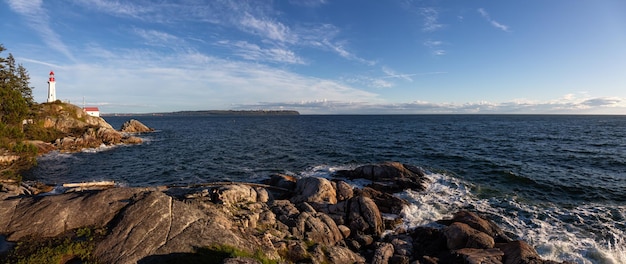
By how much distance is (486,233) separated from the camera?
18.2 m

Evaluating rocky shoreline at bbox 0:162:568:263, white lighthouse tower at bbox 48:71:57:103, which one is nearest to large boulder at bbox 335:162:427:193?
rocky shoreline at bbox 0:162:568:263

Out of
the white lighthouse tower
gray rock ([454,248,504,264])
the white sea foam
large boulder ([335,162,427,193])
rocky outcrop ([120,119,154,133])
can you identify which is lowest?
the white sea foam

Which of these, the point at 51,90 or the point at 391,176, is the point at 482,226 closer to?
the point at 391,176

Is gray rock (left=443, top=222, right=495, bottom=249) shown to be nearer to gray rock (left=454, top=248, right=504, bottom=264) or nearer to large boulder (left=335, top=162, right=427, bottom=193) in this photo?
gray rock (left=454, top=248, right=504, bottom=264)

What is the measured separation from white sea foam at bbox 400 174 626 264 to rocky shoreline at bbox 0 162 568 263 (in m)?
1.72

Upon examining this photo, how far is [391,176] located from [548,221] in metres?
13.4

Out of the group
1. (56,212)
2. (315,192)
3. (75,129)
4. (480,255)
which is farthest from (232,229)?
(75,129)

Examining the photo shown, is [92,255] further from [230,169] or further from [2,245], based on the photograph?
[230,169]

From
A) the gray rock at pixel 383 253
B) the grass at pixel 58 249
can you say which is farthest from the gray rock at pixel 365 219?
the grass at pixel 58 249

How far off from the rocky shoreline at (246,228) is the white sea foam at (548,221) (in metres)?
1.72

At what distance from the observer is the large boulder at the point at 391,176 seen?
28.7m

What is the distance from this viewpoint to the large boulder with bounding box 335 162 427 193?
2866 cm

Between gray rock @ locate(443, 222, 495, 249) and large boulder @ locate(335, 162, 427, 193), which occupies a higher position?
large boulder @ locate(335, 162, 427, 193)

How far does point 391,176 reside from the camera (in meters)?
31.1
